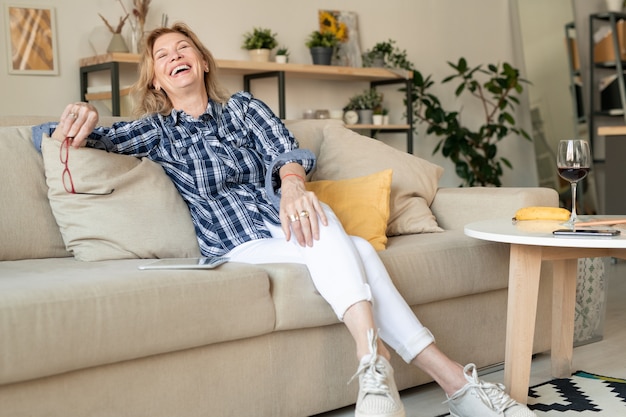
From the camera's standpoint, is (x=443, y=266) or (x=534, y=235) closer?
(x=534, y=235)

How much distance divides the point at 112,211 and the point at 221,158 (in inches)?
14.9

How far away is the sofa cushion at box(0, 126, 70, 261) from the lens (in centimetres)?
226

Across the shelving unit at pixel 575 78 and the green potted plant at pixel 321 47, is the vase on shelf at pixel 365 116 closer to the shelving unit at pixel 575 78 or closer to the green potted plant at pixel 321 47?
the green potted plant at pixel 321 47

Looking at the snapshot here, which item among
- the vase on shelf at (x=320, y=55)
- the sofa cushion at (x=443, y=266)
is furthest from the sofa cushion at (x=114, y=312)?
the vase on shelf at (x=320, y=55)

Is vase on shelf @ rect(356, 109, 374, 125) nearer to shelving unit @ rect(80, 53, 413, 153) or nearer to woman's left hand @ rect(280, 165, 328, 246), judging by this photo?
shelving unit @ rect(80, 53, 413, 153)

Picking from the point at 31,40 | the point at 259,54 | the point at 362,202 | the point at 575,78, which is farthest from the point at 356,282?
the point at 575,78

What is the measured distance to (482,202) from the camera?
286 cm

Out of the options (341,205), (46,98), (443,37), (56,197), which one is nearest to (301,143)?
(341,205)

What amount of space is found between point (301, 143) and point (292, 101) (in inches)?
95.1

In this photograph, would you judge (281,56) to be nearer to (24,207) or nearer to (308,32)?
(308,32)

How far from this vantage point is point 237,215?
238 centimetres

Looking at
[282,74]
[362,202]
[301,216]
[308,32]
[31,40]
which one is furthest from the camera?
[308,32]

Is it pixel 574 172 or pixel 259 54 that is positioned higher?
pixel 259 54

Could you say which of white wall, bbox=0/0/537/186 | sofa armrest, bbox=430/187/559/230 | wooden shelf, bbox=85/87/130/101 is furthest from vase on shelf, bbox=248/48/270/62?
sofa armrest, bbox=430/187/559/230
